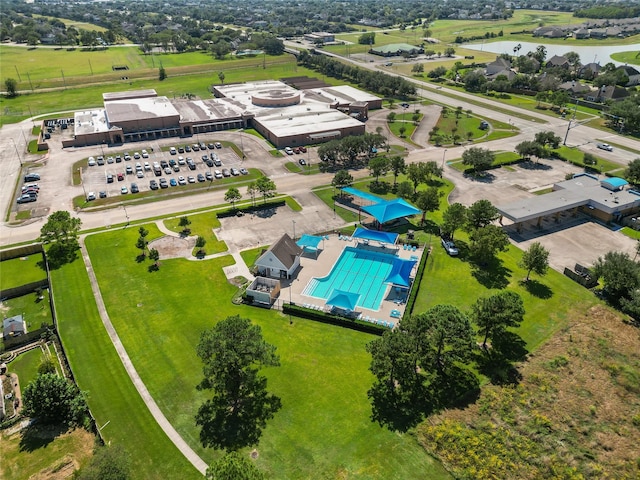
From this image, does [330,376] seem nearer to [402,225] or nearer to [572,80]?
[402,225]

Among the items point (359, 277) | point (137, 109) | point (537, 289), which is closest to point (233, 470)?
point (359, 277)

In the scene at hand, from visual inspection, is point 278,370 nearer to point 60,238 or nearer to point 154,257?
point 154,257

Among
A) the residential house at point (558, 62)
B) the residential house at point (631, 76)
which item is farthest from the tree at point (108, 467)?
the residential house at point (558, 62)

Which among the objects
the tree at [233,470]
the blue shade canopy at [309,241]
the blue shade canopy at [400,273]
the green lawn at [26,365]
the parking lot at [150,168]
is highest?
the tree at [233,470]

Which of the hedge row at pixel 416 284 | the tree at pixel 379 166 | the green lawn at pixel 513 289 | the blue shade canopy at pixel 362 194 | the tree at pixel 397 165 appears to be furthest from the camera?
the tree at pixel 379 166

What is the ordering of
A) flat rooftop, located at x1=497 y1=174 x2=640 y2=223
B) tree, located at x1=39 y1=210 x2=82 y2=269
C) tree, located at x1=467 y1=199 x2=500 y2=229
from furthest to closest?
flat rooftop, located at x1=497 y1=174 x2=640 y2=223
tree, located at x1=467 y1=199 x2=500 y2=229
tree, located at x1=39 y1=210 x2=82 y2=269

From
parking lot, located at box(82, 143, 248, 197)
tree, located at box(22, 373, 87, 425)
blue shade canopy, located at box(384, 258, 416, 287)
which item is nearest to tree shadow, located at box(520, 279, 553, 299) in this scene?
blue shade canopy, located at box(384, 258, 416, 287)

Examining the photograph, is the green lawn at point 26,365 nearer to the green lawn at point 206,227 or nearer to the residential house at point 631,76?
the green lawn at point 206,227

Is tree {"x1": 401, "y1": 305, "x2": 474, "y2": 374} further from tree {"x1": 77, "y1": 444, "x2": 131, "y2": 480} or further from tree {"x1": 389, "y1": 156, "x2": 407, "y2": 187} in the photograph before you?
tree {"x1": 389, "y1": 156, "x2": 407, "y2": 187}
